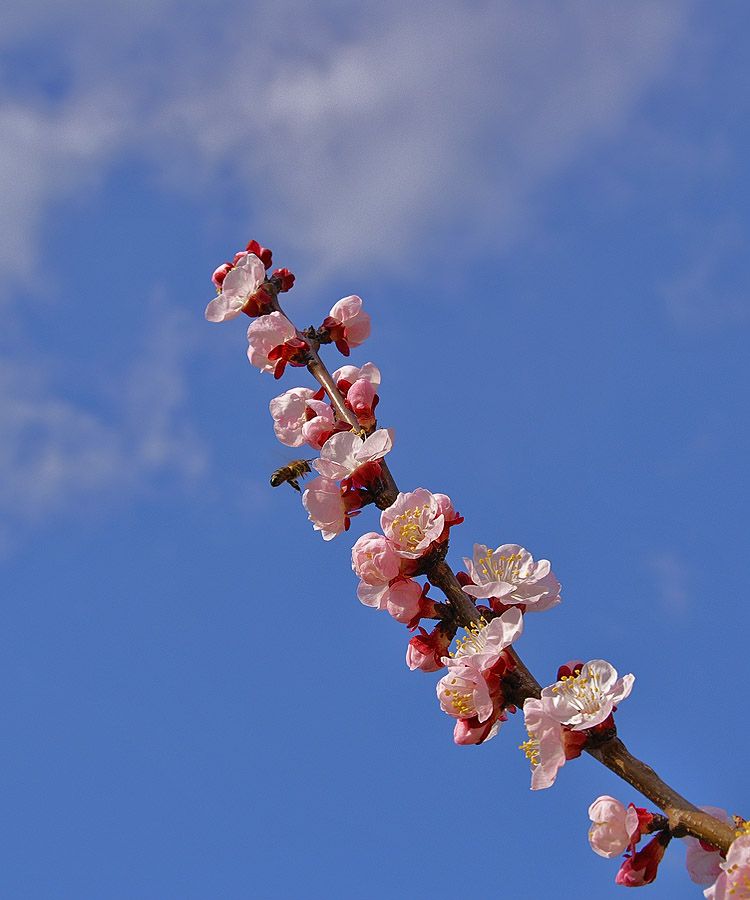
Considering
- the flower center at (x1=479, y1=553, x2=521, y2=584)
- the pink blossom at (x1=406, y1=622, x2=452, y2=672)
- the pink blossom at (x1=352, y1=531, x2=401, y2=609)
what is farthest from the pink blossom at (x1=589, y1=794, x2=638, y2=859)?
the pink blossom at (x1=352, y1=531, x2=401, y2=609)

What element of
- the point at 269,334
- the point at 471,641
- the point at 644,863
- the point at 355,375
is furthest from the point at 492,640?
the point at 269,334

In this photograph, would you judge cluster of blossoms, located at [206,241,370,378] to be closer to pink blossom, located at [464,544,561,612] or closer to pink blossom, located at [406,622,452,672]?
pink blossom, located at [464,544,561,612]

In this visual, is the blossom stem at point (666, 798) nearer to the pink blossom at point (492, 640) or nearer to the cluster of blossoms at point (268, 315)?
the pink blossom at point (492, 640)

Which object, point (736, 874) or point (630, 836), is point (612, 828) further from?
point (736, 874)

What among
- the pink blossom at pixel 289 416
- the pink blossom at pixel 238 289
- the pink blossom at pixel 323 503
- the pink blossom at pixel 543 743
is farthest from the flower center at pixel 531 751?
the pink blossom at pixel 238 289

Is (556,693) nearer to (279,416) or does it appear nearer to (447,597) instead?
(447,597)

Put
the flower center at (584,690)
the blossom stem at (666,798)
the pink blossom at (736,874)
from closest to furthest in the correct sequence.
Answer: the pink blossom at (736,874)
the blossom stem at (666,798)
the flower center at (584,690)

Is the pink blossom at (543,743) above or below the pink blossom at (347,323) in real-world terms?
below

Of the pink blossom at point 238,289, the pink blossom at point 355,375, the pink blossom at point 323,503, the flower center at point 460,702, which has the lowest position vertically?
the flower center at point 460,702
